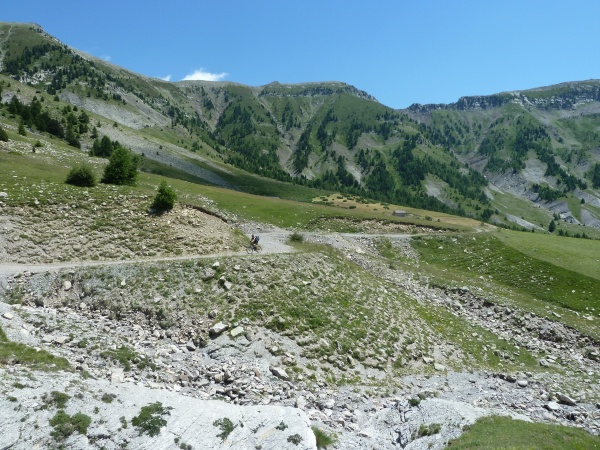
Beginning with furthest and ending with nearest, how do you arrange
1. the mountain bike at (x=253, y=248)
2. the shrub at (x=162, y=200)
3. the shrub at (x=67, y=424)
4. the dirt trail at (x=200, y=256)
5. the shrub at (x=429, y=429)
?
1. the shrub at (x=162, y=200)
2. the mountain bike at (x=253, y=248)
3. the dirt trail at (x=200, y=256)
4. the shrub at (x=429, y=429)
5. the shrub at (x=67, y=424)

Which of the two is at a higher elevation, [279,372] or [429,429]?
[429,429]

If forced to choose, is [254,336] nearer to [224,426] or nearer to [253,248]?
[224,426]

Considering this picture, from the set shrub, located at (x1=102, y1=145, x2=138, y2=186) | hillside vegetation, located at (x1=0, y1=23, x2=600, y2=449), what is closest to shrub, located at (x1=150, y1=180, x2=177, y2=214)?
hillside vegetation, located at (x1=0, y1=23, x2=600, y2=449)

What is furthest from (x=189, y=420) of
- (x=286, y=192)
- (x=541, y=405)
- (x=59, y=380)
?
(x=286, y=192)

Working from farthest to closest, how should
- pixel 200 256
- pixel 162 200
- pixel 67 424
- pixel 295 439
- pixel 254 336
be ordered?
pixel 162 200 < pixel 200 256 < pixel 254 336 < pixel 295 439 < pixel 67 424

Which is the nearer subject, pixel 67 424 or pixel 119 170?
pixel 67 424

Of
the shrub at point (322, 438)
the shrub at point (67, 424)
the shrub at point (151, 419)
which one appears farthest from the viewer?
the shrub at point (322, 438)

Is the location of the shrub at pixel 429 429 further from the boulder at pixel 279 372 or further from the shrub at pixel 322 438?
the boulder at pixel 279 372

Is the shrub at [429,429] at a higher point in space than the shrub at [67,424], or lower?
lower

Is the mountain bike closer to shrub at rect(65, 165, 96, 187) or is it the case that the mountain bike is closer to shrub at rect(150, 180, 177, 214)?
shrub at rect(150, 180, 177, 214)

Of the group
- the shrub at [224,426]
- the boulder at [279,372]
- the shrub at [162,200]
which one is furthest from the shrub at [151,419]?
the shrub at [162,200]

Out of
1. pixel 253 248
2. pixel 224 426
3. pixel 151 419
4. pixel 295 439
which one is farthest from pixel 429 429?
pixel 253 248

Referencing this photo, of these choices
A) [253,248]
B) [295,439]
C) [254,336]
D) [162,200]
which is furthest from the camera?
[162,200]

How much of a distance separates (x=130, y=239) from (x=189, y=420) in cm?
2431
